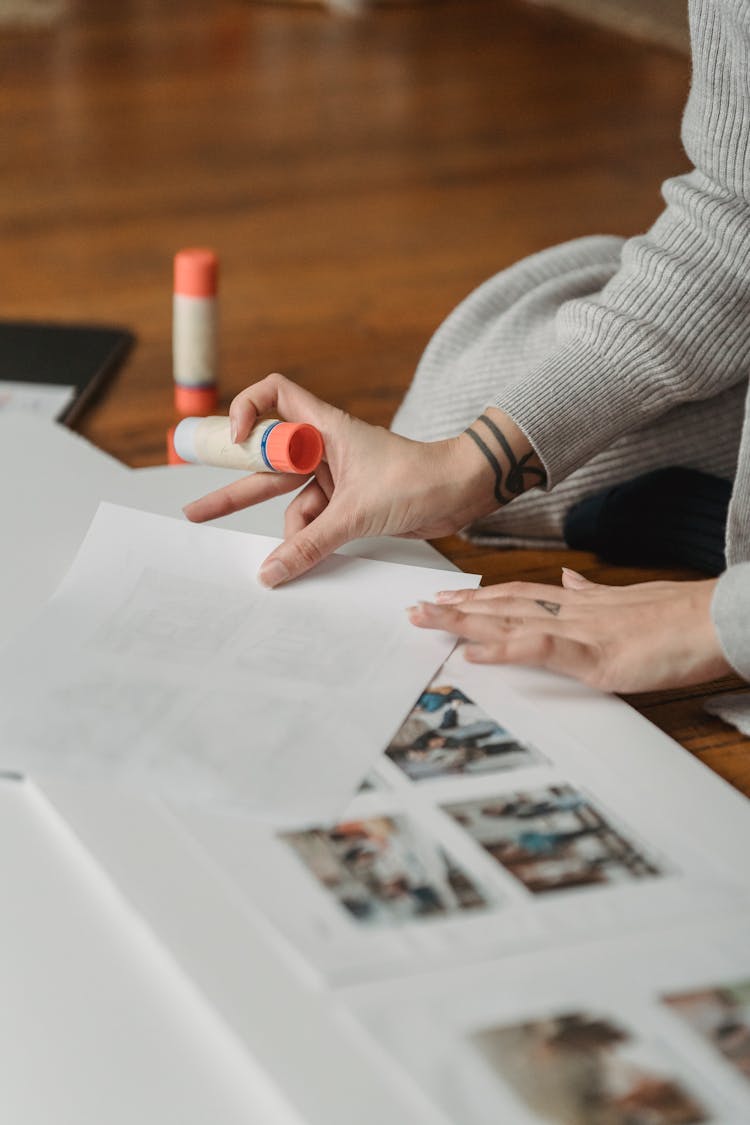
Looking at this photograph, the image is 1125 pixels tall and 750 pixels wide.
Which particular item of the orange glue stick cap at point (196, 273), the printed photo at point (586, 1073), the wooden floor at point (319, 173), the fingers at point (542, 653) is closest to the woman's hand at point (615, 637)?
the fingers at point (542, 653)

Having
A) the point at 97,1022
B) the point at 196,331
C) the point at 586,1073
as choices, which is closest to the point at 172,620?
the point at 97,1022

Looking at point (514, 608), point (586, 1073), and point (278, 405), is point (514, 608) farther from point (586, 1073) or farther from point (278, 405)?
point (586, 1073)

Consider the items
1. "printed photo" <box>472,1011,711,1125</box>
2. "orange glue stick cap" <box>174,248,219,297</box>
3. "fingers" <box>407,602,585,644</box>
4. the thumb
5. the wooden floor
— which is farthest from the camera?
the wooden floor

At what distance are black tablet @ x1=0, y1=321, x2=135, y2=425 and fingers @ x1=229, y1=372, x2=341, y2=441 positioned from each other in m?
0.60

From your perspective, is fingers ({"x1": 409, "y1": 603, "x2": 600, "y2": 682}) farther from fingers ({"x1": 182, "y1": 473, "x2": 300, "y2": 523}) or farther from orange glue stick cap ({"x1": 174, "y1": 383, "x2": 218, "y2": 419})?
orange glue stick cap ({"x1": 174, "y1": 383, "x2": 218, "y2": 419})

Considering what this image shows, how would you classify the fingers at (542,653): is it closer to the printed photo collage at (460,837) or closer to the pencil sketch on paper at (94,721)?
the printed photo collage at (460,837)

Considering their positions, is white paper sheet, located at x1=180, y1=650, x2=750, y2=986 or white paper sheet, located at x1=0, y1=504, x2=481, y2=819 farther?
white paper sheet, located at x1=0, y1=504, x2=481, y2=819

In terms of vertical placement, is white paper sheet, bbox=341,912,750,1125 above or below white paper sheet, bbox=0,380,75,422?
below

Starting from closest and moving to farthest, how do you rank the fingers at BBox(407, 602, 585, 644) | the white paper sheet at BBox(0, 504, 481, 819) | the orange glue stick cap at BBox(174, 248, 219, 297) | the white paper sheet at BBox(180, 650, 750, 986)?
1. the white paper sheet at BBox(180, 650, 750, 986)
2. the white paper sheet at BBox(0, 504, 481, 819)
3. the fingers at BBox(407, 602, 585, 644)
4. the orange glue stick cap at BBox(174, 248, 219, 297)

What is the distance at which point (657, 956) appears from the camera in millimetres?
742

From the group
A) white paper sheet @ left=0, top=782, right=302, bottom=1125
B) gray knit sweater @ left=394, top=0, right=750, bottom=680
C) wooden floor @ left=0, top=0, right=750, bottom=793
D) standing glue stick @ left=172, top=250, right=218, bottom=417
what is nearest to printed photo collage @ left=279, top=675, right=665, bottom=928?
white paper sheet @ left=0, top=782, right=302, bottom=1125

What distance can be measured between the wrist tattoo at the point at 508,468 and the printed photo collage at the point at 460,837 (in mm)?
293

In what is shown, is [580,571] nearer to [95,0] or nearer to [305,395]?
[305,395]

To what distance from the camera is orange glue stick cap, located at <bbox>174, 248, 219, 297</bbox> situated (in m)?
1.68
